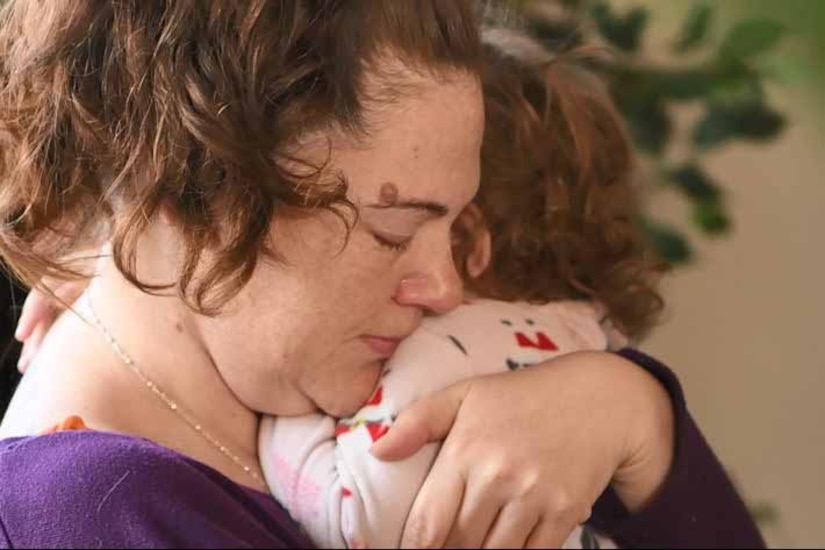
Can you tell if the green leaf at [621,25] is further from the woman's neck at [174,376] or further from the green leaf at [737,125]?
the woman's neck at [174,376]

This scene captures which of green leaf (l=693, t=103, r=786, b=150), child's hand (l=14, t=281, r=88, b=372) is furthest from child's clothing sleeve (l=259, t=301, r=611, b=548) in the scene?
green leaf (l=693, t=103, r=786, b=150)

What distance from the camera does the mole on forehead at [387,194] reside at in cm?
85

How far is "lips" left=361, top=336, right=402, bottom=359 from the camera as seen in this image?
921 millimetres

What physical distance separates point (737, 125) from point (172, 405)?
68cm

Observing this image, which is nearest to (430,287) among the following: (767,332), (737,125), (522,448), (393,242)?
(393,242)

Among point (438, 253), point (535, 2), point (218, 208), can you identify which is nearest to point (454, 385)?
point (438, 253)

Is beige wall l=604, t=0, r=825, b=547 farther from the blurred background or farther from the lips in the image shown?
the lips

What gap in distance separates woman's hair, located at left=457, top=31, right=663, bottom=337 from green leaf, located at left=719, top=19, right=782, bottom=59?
0.14 m

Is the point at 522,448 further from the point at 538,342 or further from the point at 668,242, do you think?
the point at 668,242

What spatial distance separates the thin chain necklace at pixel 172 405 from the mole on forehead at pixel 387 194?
232mm

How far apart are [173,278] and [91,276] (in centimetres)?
10

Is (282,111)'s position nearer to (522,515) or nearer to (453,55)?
(453,55)

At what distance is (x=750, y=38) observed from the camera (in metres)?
1.19

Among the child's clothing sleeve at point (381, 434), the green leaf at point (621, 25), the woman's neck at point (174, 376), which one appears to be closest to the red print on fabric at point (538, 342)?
the child's clothing sleeve at point (381, 434)
